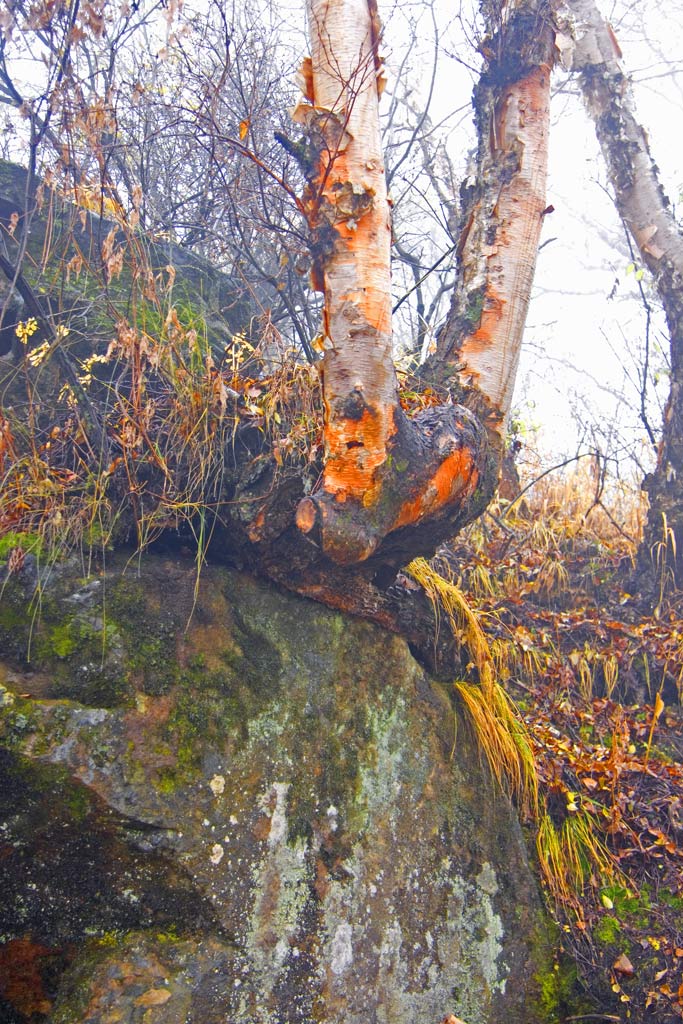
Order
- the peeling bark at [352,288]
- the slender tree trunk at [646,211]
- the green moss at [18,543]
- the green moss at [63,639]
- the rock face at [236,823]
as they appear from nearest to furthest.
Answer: the rock face at [236,823], the peeling bark at [352,288], the green moss at [63,639], the green moss at [18,543], the slender tree trunk at [646,211]

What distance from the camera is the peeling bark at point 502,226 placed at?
3.02m

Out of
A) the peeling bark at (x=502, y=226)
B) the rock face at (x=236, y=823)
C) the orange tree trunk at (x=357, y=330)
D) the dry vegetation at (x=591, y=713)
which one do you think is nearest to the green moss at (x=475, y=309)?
the peeling bark at (x=502, y=226)

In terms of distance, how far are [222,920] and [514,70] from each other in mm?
3543

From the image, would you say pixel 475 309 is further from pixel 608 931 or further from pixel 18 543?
pixel 608 931

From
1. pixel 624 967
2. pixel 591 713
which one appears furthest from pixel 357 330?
pixel 624 967

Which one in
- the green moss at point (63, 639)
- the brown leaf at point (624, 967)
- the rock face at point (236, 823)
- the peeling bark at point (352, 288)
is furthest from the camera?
the brown leaf at point (624, 967)

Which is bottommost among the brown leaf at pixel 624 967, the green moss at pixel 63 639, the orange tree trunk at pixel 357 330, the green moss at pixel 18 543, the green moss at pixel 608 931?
the brown leaf at pixel 624 967

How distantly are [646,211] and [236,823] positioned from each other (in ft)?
14.5

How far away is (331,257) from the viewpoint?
2461 millimetres

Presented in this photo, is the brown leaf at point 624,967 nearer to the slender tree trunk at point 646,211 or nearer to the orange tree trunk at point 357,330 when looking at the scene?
the orange tree trunk at point 357,330

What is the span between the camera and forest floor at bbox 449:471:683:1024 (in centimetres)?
295

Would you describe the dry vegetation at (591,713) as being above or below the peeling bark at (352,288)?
below

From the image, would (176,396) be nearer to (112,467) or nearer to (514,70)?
(112,467)

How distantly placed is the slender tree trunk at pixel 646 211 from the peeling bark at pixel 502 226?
6.17ft
